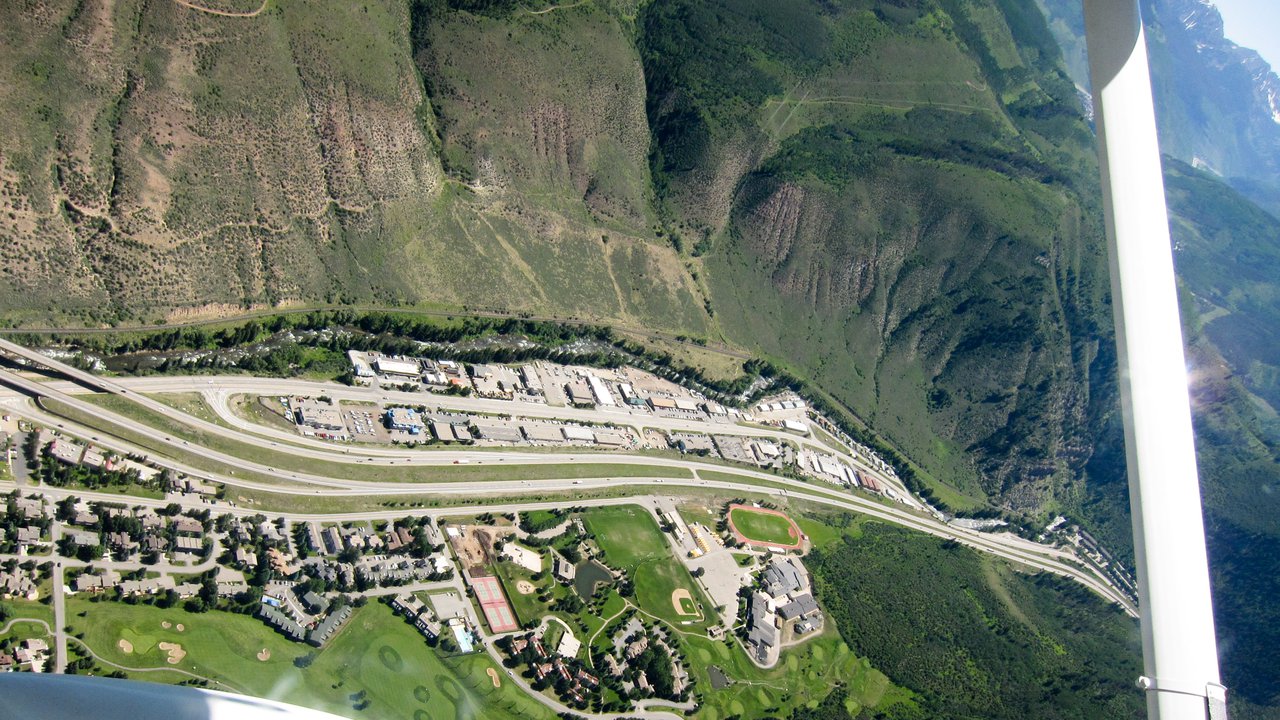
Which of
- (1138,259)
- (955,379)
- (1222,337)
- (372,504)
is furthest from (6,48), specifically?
A: (1222,337)

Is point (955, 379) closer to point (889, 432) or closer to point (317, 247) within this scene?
point (889, 432)

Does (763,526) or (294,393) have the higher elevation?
(294,393)

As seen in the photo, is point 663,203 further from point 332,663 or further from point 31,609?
point 31,609

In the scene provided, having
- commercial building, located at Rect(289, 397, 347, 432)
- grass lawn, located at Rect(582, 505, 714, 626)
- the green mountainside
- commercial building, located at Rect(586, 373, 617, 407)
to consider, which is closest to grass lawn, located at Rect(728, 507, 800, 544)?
grass lawn, located at Rect(582, 505, 714, 626)

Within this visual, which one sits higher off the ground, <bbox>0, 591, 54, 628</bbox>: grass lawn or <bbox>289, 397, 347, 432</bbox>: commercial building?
<bbox>0, 591, 54, 628</bbox>: grass lawn

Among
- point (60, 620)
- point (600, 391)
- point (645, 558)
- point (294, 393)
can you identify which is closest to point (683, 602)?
point (645, 558)

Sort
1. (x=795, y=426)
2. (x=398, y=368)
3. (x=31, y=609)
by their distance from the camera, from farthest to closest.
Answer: (x=795, y=426) → (x=398, y=368) → (x=31, y=609)

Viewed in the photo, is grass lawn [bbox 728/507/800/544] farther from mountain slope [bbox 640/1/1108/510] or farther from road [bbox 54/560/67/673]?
road [bbox 54/560/67/673]
